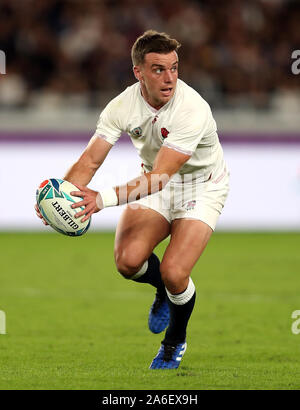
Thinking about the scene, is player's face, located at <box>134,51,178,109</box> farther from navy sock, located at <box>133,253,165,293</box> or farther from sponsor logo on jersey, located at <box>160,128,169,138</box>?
navy sock, located at <box>133,253,165,293</box>

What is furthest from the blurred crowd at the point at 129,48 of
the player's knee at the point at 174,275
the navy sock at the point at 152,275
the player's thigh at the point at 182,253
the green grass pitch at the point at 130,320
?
the player's knee at the point at 174,275

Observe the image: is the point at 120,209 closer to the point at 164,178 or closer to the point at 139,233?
the point at 139,233

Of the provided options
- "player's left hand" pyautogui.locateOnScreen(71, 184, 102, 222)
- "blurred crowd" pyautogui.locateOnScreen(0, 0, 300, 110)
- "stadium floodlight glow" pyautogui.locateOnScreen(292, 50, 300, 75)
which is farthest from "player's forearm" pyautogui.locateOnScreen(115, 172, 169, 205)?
"stadium floodlight glow" pyautogui.locateOnScreen(292, 50, 300, 75)

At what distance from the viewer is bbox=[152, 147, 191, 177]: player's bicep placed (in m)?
5.52

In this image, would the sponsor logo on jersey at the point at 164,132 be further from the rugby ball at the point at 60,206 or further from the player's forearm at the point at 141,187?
the rugby ball at the point at 60,206

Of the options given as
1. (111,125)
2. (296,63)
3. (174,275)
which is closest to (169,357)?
(174,275)

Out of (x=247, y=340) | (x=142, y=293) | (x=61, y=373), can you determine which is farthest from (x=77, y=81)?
(x=61, y=373)

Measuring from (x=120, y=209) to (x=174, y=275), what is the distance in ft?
26.7

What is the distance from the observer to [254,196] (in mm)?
13828

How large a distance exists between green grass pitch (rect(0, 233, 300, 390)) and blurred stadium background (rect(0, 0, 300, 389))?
0.06ft

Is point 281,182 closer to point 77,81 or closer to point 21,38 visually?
point 77,81

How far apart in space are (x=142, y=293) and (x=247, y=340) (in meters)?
2.95

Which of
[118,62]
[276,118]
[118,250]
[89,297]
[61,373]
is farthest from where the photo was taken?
[118,62]

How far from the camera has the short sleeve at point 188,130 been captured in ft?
18.3
